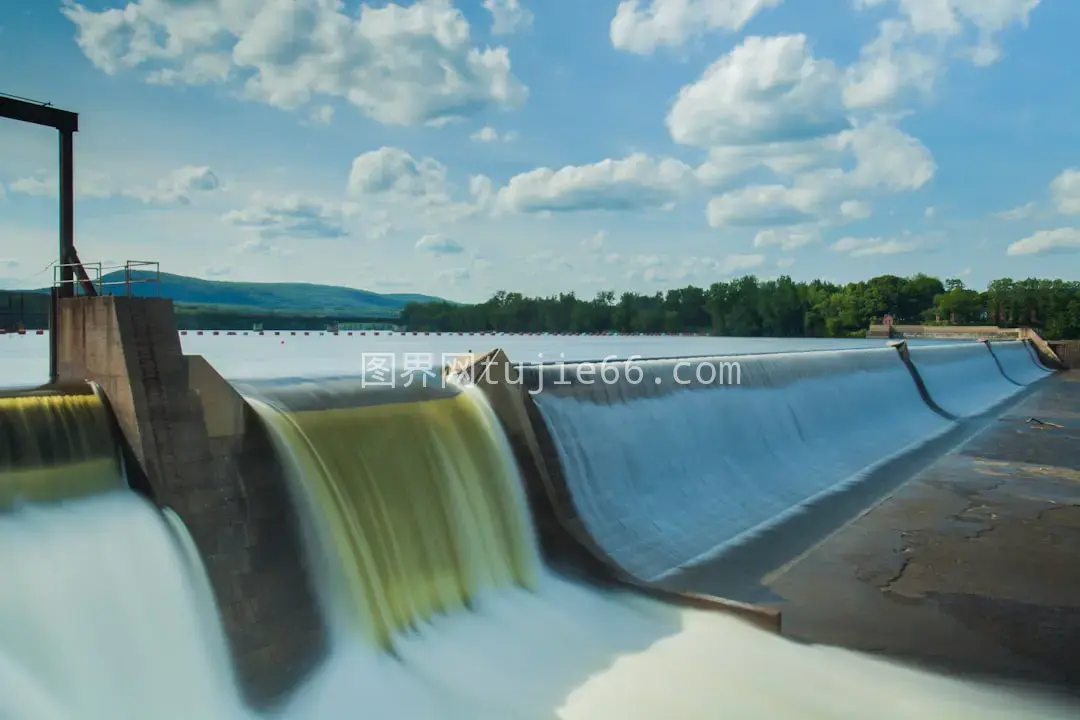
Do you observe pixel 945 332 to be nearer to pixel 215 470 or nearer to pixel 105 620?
pixel 215 470

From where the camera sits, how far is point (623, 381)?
17594 mm

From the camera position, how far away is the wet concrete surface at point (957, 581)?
10133 mm

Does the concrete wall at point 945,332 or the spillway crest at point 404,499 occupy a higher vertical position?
the concrete wall at point 945,332

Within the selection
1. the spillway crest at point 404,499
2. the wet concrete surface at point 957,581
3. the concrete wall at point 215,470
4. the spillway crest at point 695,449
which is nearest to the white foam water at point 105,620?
the concrete wall at point 215,470

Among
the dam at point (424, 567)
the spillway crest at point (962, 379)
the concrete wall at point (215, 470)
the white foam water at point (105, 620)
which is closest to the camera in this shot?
the white foam water at point (105, 620)

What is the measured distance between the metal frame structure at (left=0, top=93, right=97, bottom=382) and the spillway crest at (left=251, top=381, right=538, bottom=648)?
9.10 feet

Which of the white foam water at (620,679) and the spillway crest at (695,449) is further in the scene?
the spillway crest at (695,449)

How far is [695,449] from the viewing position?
18.1 m

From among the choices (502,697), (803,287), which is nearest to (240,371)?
(502,697)

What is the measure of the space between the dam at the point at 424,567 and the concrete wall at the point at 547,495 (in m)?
0.05

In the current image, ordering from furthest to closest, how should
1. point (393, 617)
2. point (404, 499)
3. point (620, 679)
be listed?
point (404, 499) < point (393, 617) < point (620, 679)

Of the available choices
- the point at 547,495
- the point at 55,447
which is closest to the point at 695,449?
the point at 547,495

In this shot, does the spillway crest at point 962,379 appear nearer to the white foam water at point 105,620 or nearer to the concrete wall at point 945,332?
the white foam water at point 105,620

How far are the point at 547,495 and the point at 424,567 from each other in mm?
3149
